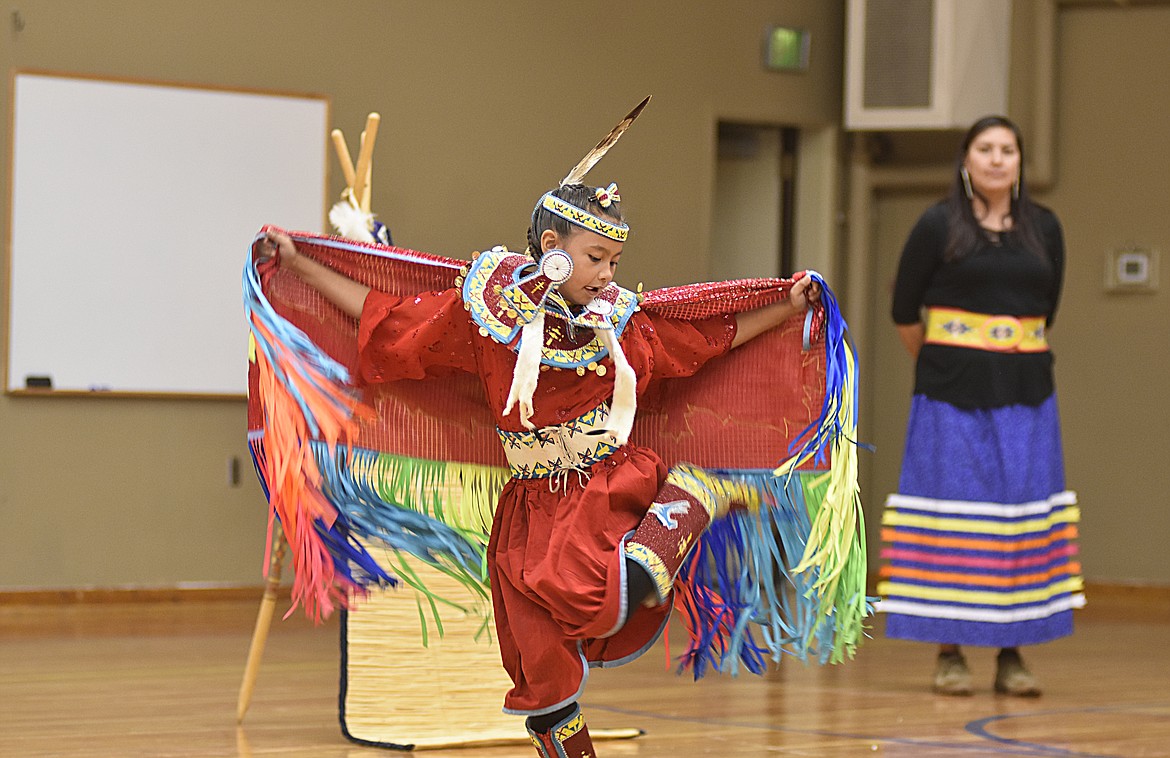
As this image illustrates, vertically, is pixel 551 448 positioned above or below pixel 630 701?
above

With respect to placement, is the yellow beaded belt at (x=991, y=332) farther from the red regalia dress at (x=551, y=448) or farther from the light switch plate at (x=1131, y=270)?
the light switch plate at (x=1131, y=270)

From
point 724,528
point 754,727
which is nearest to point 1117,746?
point 754,727

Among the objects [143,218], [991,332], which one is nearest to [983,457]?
[991,332]

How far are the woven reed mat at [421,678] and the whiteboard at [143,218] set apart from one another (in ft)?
8.61

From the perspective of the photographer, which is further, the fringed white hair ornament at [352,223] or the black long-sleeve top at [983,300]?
the black long-sleeve top at [983,300]

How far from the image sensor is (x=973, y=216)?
4344 millimetres

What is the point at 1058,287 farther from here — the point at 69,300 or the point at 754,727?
the point at 69,300

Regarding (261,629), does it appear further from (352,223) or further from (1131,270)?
(1131,270)

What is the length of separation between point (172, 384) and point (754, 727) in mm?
3087

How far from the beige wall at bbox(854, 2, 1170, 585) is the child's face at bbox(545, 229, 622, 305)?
4.59 meters

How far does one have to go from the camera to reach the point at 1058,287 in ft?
14.5

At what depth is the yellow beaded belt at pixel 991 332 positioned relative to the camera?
4.27 metres

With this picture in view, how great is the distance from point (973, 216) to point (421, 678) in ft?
6.63

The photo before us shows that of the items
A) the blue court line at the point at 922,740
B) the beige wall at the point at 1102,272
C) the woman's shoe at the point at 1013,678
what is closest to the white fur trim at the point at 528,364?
the blue court line at the point at 922,740
